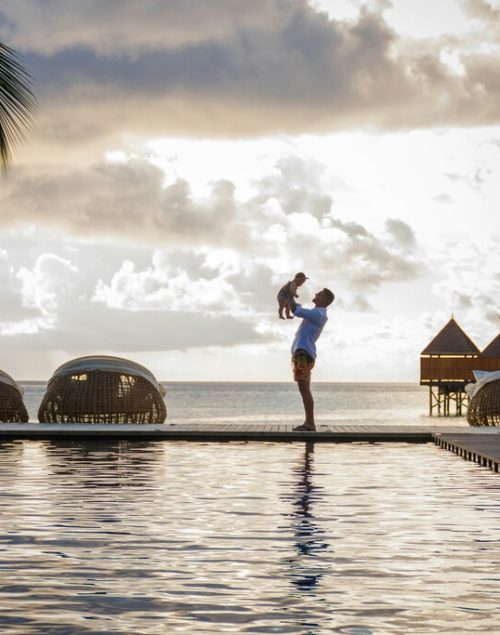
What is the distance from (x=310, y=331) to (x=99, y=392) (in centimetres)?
493

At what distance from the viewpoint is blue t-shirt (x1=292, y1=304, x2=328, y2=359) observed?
17.6m

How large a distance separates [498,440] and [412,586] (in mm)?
11163

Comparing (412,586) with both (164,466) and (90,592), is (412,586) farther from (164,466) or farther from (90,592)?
(164,466)

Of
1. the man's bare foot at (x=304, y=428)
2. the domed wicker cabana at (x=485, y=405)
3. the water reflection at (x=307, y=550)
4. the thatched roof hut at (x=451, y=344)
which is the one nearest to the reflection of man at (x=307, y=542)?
the water reflection at (x=307, y=550)

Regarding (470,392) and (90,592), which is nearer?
(90,592)

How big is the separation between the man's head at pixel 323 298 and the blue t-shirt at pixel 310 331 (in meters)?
0.08

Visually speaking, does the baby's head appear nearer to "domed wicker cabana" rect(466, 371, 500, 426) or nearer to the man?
the man

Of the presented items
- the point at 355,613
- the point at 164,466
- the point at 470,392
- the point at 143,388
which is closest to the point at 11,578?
the point at 355,613

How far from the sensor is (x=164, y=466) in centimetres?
1412

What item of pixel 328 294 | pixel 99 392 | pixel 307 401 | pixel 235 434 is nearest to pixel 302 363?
pixel 307 401

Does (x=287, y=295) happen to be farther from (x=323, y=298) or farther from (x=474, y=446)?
(x=474, y=446)

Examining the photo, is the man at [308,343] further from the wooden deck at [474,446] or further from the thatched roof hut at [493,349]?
the thatched roof hut at [493,349]

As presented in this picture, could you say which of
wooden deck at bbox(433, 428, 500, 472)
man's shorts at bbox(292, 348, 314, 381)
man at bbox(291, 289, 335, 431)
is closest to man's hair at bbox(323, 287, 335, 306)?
man at bbox(291, 289, 335, 431)

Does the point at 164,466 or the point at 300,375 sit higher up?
the point at 300,375
